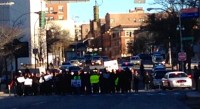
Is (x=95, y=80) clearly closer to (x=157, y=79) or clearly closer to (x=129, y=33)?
(x=157, y=79)

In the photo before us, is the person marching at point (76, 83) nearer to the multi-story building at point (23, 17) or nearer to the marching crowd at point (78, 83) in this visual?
the marching crowd at point (78, 83)

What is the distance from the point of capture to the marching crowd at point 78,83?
45844 millimetres

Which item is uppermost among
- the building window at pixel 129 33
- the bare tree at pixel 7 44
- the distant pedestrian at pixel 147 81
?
the building window at pixel 129 33

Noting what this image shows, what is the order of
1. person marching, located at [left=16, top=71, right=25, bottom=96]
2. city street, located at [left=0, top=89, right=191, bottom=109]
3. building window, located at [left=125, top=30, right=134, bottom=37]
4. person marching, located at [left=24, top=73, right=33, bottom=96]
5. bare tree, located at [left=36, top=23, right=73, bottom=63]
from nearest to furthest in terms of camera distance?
city street, located at [left=0, top=89, right=191, bottom=109] < person marching, located at [left=24, top=73, right=33, bottom=96] < person marching, located at [left=16, top=71, right=25, bottom=96] < bare tree, located at [left=36, top=23, right=73, bottom=63] < building window, located at [left=125, top=30, right=134, bottom=37]

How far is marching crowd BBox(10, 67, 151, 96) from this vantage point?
150ft

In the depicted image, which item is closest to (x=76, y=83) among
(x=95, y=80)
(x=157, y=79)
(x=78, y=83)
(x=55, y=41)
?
(x=78, y=83)

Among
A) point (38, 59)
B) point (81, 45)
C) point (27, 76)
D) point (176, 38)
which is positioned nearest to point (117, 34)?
point (81, 45)

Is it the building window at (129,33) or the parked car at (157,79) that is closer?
the parked car at (157,79)

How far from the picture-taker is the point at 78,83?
1815 inches

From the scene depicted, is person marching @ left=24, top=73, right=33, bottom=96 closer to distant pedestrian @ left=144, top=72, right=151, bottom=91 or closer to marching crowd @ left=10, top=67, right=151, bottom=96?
marching crowd @ left=10, top=67, right=151, bottom=96

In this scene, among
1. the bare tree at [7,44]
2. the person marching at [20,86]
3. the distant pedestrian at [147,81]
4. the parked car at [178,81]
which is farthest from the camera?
the bare tree at [7,44]

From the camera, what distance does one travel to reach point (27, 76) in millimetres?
47969

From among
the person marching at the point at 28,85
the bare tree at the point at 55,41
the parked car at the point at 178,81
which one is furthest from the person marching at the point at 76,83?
the bare tree at the point at 55,41

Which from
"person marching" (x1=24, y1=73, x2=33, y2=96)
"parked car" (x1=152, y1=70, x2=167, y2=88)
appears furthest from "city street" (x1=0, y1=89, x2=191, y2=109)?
"parked car" (x1=152, y1=70, x2=167, y2=88)
